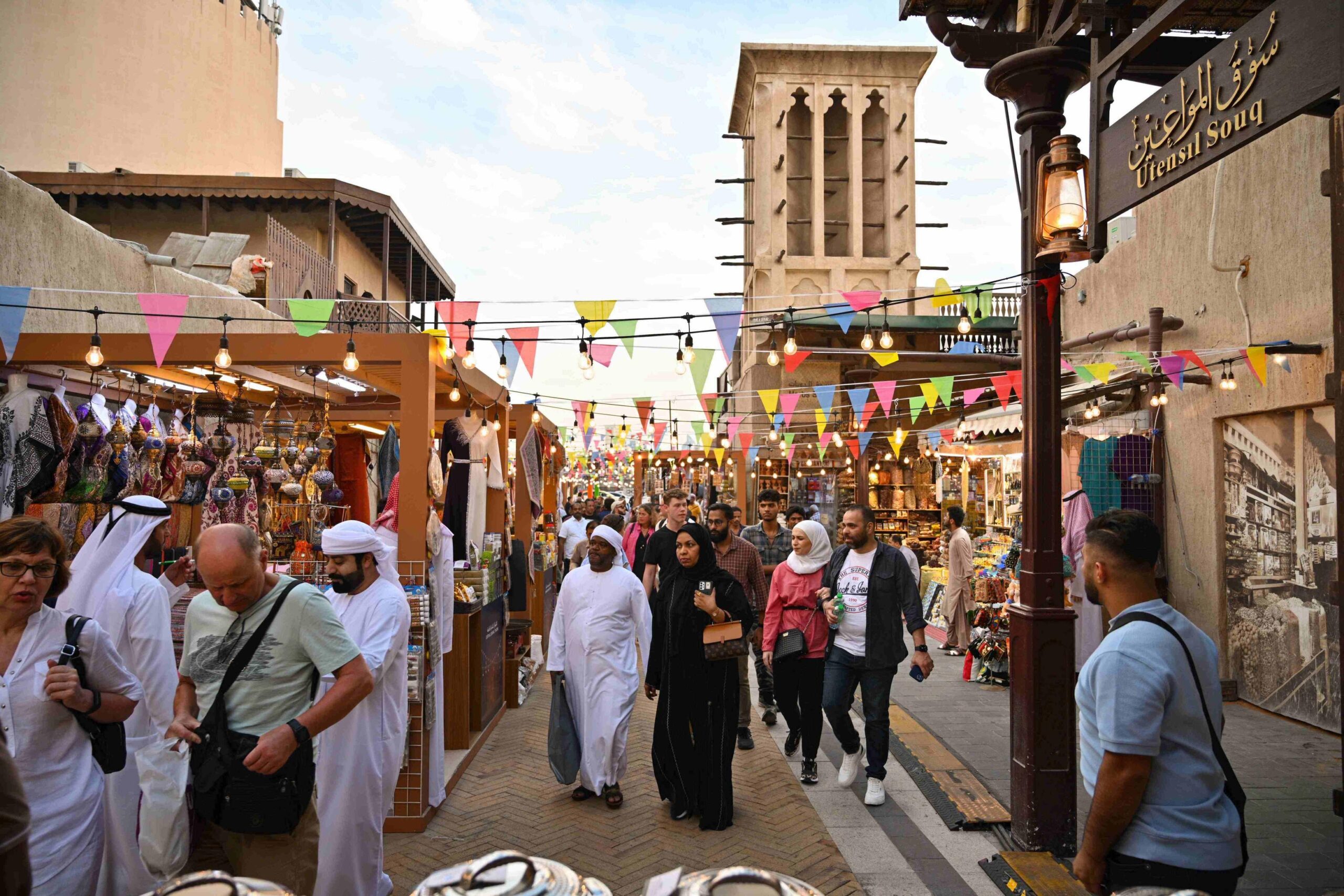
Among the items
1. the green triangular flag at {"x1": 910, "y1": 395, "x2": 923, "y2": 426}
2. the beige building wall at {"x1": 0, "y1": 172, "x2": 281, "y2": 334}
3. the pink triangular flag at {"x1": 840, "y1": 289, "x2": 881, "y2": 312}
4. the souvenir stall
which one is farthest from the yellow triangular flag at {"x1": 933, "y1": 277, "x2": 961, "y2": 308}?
the beige building wall at {"x1": 0, "y1": 172, "x2": 281, "y2": 334}

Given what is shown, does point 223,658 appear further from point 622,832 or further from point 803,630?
point 803,630

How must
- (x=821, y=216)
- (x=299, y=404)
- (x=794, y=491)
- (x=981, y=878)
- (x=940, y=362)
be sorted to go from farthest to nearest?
(x=821, y=216)
(x=940, y=362)
(x=794, y=491)
(x=299, y=404)
(x=981, y=878)

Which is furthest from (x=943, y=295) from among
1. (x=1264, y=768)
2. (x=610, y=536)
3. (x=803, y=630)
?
(x=1264, y=768)

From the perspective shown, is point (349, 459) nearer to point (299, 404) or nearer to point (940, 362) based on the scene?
point (299, 404)

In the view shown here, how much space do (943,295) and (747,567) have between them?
298 centimetres

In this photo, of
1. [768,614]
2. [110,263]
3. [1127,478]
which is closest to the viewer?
[768,614]

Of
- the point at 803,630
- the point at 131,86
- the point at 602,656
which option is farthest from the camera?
the point at 131,86

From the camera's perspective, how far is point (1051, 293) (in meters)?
4.61

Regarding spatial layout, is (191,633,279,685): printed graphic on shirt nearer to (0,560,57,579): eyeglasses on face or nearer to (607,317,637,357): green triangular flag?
(0,560,57,579): eyeglasses on face

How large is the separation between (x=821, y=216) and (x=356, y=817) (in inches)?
900

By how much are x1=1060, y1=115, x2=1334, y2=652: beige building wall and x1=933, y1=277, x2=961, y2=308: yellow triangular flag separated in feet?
7.96

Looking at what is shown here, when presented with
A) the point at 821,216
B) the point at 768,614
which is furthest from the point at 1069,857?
the point at 821,216

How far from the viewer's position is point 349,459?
10227mm

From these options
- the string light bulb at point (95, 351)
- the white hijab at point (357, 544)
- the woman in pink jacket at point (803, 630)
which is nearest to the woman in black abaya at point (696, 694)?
the woman in pink jacket at point (803, 630)
